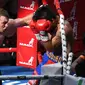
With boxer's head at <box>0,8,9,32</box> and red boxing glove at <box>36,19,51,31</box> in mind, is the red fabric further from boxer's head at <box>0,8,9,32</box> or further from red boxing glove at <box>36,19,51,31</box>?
red boxing glove at <box>36,19,51,31</box>

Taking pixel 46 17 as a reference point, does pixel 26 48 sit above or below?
below

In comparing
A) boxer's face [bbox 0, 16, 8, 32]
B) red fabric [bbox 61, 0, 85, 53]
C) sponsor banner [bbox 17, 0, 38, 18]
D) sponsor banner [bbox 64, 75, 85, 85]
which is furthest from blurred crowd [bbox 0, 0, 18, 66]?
sponsor banner [bbox 64, 75, 85, 85]

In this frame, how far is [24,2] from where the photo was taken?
3.76m

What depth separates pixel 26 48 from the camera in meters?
3.83

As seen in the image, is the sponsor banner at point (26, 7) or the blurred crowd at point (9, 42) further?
the blurred crowd at point (9, 42)

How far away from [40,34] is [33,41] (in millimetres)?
1817

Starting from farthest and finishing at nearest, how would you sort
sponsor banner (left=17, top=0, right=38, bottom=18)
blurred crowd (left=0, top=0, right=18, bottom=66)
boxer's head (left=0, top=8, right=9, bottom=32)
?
blurred crowd (left=0, top=0, right=18, bottom=66) → sponsor banner (left=17, top=0, right=38, bottom=18) → boxer's head (left=0, top=8, right=9, bottom=32)

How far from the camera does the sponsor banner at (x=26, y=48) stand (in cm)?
373

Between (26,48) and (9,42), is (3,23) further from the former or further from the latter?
(9,42)

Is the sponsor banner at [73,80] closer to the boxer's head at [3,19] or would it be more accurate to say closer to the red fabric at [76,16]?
the boxer's head at [3,19]

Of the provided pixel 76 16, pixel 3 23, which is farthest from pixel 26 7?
pixel 3 23

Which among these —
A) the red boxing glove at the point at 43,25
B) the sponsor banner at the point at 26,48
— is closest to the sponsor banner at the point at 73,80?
Answer: the red boxing glove at the point at 43,25

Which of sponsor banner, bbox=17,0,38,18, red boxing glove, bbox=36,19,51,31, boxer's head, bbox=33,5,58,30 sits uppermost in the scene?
sponsor banner, bbox=17,0,38,18

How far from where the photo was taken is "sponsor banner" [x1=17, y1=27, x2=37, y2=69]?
3.73m
